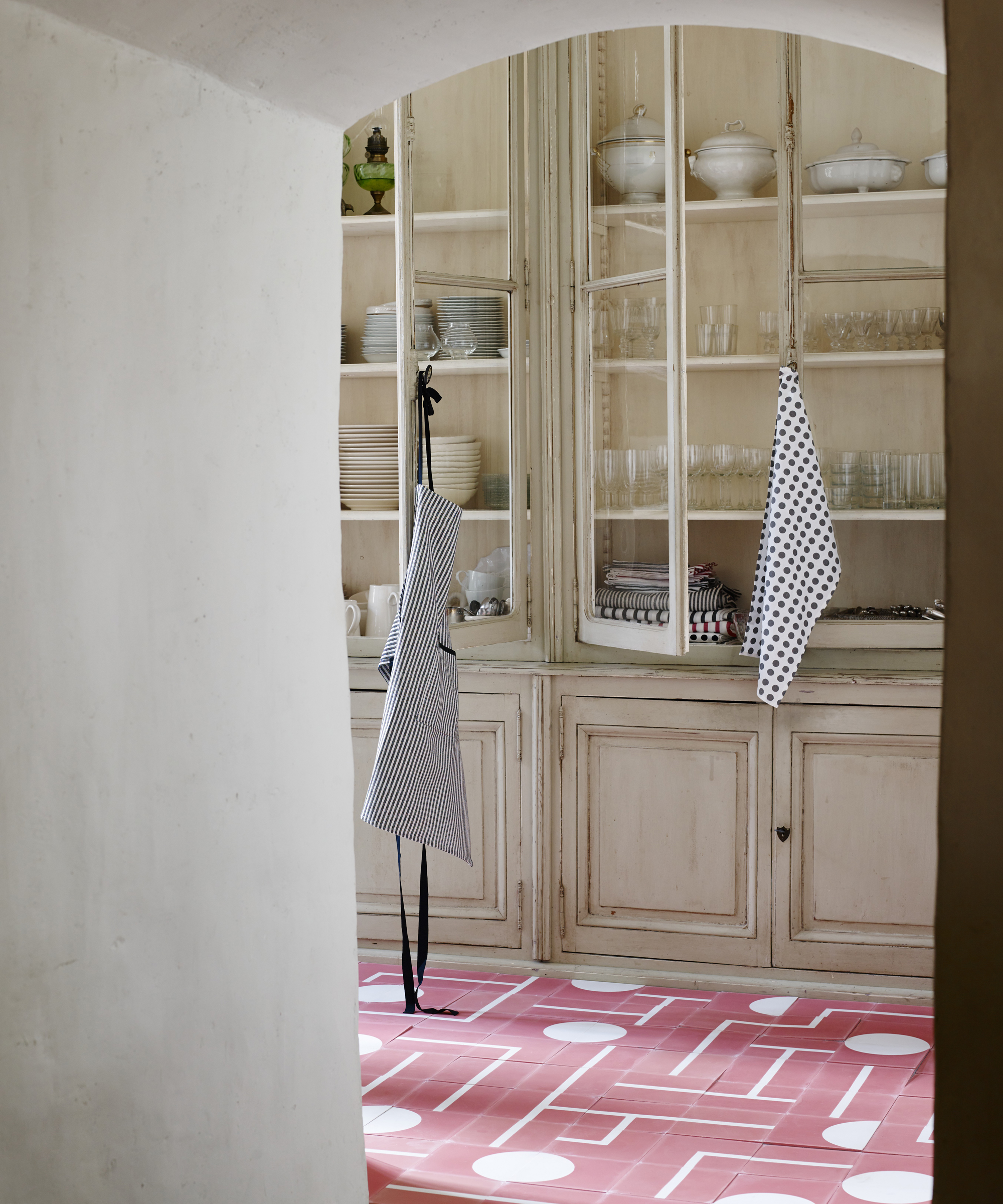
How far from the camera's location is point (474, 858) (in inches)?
156

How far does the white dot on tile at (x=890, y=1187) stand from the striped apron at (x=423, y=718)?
4.11 ft

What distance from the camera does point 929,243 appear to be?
11.9 ft

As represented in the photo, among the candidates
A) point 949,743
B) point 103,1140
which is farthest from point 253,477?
point 949,743

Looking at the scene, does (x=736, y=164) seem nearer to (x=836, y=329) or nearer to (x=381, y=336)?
(x=836, y=329)

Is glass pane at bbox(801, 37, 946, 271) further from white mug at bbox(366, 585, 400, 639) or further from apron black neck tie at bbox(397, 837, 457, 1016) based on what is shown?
apron black neck tie at bbox(397, 837, 457, 1016)

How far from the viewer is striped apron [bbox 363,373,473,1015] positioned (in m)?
3.31

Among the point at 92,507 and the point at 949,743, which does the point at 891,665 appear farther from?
the point at 949,743

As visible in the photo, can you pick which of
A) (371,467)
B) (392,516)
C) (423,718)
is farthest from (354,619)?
(423,718)

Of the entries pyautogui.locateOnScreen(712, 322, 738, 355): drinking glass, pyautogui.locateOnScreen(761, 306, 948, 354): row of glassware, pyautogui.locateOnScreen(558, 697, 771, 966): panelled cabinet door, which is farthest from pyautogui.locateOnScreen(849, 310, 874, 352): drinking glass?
pyautogui.locateOnScreen(558, 697, 771, 966): panelled cabinet door

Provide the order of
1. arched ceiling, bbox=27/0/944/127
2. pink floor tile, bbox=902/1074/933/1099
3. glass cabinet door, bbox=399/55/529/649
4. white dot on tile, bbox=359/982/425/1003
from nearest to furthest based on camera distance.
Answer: arched ceiling, bbox=27/0/944/127
pink floor tile, bbox=902/1074/933/1099
glass cabinet door, bbox=399/55/529/649
white dot on tile, bbox=359/982/425/1003

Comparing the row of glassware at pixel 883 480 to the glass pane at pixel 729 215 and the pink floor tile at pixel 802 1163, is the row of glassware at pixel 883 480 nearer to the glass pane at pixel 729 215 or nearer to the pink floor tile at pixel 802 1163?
the glass pane at pixel 729 215

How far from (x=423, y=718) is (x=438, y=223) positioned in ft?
4.59

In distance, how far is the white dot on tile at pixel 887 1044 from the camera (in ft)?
10.7

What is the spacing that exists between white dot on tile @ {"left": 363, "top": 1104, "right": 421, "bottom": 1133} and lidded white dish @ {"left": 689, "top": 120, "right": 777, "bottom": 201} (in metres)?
2.71
